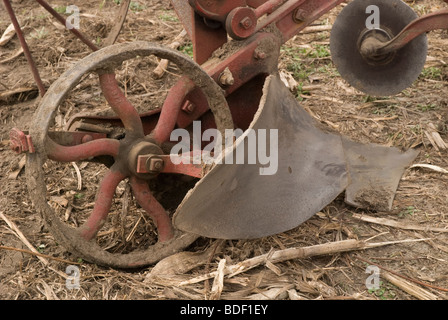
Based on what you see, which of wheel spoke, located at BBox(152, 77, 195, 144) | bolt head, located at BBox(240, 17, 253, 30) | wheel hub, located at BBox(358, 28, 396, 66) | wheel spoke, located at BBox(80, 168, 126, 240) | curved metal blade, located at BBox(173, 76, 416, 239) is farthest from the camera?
wheel hub, located at BBox(358, 28, 396, 66)

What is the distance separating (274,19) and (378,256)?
126cm

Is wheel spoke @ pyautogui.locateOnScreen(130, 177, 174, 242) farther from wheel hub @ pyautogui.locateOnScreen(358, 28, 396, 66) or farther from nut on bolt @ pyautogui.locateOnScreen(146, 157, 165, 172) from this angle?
wheel hub @ pyautogui.locateOnScreen(358, 28, 396, 66)

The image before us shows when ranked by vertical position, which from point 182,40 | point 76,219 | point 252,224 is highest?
point 182,40

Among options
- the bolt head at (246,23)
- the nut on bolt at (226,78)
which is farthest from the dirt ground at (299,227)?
the bolt head at (246,23)

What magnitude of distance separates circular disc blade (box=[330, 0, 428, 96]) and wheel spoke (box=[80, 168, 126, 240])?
1632 mm

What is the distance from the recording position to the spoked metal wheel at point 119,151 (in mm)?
2424

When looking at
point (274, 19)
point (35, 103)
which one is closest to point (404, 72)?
point (274, 19)

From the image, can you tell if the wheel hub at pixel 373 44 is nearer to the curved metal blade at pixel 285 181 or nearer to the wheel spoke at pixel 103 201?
the curved metal blade at pixel 285 181

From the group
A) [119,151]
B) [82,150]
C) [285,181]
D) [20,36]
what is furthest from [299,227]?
[20,36]

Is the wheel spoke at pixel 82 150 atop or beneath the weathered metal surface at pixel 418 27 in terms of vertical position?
beneath

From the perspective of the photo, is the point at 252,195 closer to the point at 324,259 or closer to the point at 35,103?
the point at 324,259

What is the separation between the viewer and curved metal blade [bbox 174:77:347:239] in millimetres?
2516

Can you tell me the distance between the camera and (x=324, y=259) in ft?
8.95

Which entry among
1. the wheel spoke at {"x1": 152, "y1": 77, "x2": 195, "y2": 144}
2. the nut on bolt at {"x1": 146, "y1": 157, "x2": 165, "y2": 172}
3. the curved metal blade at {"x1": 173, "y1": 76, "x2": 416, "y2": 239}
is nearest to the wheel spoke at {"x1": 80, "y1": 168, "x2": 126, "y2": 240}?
the nut on bolt at {"x1": 146, "y1": 157, "x2": 165, "y2": 172}
